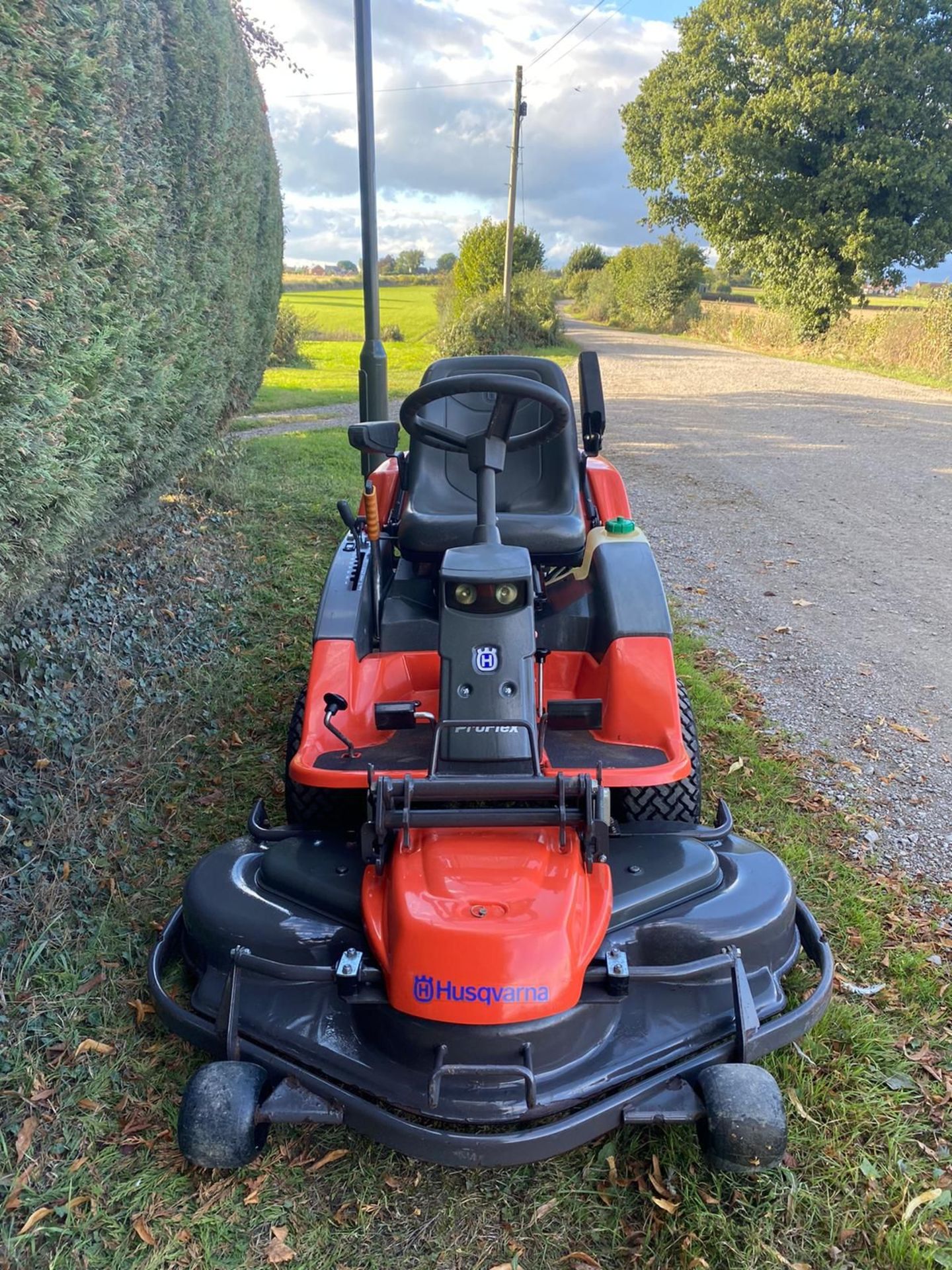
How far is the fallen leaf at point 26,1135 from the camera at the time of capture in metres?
2.14

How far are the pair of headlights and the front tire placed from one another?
1313 millimetres

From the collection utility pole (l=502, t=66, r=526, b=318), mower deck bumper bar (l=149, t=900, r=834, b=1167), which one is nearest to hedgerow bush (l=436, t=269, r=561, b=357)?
utility pole (l=502, t=66, r=526, b=318)

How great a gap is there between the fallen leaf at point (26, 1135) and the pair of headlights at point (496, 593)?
170 cm

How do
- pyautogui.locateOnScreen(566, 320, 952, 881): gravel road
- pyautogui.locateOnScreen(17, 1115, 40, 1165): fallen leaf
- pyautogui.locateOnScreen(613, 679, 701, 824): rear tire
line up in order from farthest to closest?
pyautogui.locateOnScreen(566, 320, 952, 881): gravel road → pyautogui.locateOnScreen(613, 679, 701, 824): rear tire → pyautogui.locateOnScreen(17, 1115, 40, 1165): fallen leaf

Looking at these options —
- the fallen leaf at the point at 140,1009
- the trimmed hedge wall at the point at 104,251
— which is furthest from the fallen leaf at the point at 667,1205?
the trimmed hedge wall at the point at 104,251

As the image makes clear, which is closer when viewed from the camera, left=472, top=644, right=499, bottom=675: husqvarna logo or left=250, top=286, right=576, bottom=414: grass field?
left=472, top=644, right=499, bottom=675: husqvarna logo

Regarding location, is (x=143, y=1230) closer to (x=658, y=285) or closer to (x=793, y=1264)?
(x=793, y=1264)

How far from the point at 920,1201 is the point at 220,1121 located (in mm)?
1581

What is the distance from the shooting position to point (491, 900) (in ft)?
6.82

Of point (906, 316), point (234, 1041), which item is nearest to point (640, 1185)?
point (234, 1041)

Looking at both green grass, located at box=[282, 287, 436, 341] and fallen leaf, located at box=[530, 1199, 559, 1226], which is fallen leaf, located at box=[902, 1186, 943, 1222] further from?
green grass, located at box=[282, 287, 436, 341]

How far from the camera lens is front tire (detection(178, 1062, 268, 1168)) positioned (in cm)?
196

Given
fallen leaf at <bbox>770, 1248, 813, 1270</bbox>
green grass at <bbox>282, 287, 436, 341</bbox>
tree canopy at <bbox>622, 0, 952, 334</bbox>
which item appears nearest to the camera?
fallen leaf at <bbox>770, 1248, 813, 1270</bbox>

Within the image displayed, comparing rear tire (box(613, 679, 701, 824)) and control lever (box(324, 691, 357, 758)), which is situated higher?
control lever (box(324, 691, 357, 758))
